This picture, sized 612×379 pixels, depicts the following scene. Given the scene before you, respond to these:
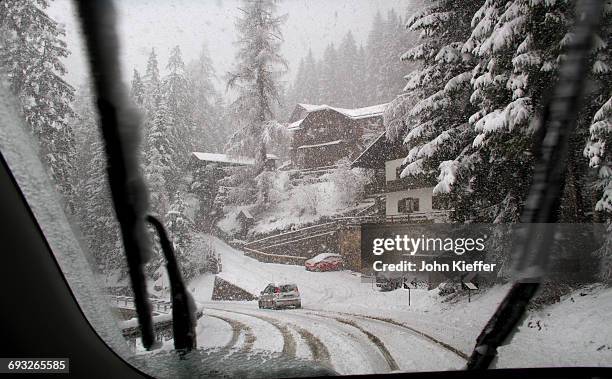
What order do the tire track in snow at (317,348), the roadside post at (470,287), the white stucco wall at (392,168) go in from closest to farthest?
1. the tire track in snow at (317,348)
2. the roadside post at (470,287)
3. the white stucco wall at (392,168)

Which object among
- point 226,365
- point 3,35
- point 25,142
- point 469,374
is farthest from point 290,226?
point 3,35

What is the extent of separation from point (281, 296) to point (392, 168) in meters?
1.01

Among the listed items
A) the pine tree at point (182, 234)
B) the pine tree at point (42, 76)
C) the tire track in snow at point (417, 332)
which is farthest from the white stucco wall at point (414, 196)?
the pine tree at point (42, 76)

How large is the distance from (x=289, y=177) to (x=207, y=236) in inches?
22.0

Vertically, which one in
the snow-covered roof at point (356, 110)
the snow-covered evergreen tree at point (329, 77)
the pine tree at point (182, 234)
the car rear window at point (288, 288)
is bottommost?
the car rear window at point (288, 288)

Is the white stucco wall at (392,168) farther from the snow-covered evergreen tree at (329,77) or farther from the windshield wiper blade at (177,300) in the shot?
the windshield wiper blade at (177,300)

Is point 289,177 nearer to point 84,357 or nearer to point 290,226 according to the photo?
point 290,226

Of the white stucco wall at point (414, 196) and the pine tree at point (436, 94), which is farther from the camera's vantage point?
the pine tree at point (436, 94)

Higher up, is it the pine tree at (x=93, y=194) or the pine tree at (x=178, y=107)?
the pine tree at (x=178, y=107)

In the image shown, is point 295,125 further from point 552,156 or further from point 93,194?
point 552,156

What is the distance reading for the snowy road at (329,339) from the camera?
7.12ft

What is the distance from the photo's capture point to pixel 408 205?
2.50 metres

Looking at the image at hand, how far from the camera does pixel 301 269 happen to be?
96.4 inches

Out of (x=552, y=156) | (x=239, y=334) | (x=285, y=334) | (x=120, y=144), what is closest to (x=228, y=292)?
(x=239, y=334)
